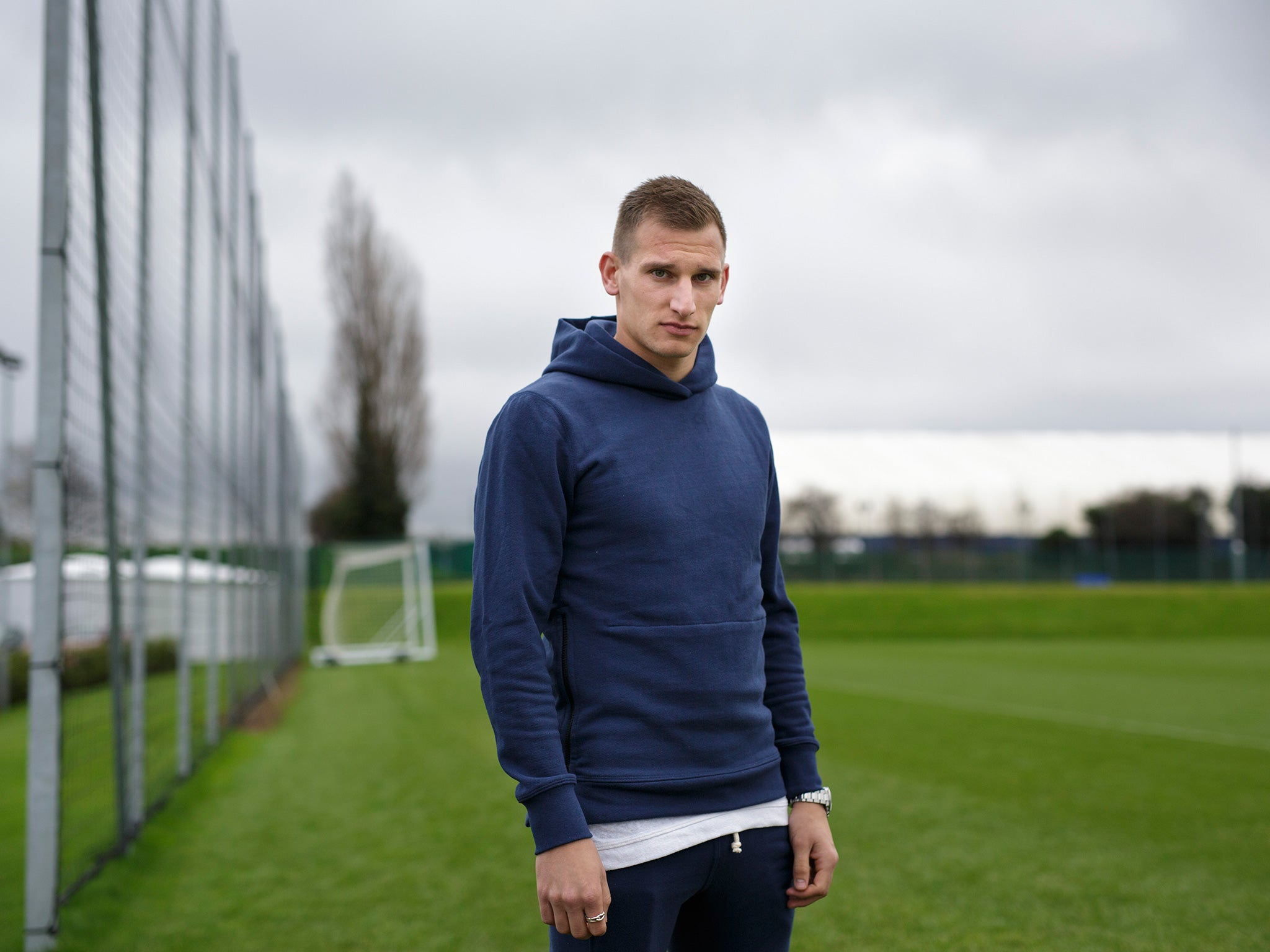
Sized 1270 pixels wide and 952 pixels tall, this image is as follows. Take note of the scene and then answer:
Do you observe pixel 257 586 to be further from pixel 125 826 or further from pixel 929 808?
pixel 929 808

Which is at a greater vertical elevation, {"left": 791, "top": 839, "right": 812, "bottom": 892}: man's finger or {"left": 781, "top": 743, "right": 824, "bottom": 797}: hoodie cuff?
{"left": 781, "top": 743, "right": 824, "bottom": 797}: hoodie cuff

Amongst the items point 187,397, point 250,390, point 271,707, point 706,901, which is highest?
point 250,390

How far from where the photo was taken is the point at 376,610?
19.5 metres

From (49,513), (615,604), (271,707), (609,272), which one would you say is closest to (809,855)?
(615,604)

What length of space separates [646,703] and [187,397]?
5730 mm

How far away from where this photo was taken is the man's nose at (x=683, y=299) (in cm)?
162

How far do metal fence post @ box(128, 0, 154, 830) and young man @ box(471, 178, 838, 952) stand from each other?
418cm

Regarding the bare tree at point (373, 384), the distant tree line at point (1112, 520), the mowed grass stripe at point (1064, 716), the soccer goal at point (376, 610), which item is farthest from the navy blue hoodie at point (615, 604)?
the distant tree line at point (1112, 520)

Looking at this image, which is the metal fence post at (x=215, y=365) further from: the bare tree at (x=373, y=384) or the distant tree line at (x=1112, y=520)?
the distant tree line at (x=1112, y=520)

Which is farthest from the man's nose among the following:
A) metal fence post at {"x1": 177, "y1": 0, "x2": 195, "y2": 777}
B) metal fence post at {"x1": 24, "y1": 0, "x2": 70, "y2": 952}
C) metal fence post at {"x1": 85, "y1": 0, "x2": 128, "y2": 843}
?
metal fence post at {"x1": 177, "y1": 0, "x2": 195, "y2": 777}

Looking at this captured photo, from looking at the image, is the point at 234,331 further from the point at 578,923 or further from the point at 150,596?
the point at 578,923

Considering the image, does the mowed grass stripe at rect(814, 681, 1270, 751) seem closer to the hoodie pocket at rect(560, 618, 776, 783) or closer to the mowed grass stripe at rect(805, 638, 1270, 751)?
the mowed grass stripe at rect(805, 638, 1270, 751)

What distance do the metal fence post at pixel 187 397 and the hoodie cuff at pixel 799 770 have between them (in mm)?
5303

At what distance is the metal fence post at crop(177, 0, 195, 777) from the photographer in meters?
6.41
